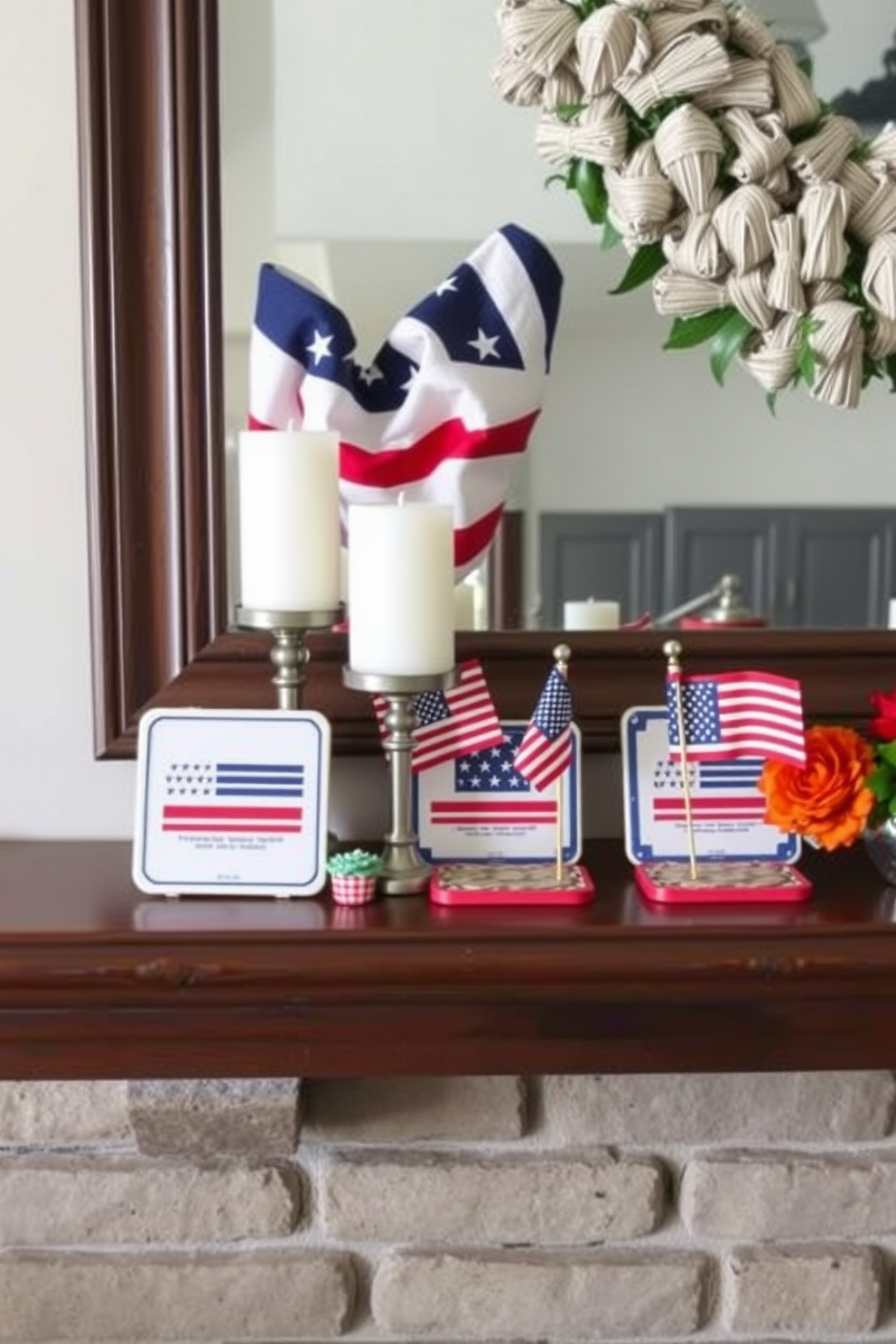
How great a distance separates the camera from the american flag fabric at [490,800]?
0.98 m

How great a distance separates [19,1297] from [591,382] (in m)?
0.81

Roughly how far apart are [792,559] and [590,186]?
12.3 inches

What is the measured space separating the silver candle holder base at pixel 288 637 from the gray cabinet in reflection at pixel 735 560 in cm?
19

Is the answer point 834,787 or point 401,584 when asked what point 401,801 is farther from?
point 834,787

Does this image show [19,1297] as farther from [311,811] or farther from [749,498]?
[749,498]

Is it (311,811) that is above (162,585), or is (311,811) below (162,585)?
below

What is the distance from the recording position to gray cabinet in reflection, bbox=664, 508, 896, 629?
1055mm

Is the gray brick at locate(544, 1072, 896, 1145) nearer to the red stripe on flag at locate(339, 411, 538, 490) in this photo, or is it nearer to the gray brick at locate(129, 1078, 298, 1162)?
the gray brick at locate(129, 1078, 298, 1162)

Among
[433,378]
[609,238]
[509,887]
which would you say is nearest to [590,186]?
[609,238]

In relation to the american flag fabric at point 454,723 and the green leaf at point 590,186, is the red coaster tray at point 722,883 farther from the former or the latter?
the green leaf at point 590,186

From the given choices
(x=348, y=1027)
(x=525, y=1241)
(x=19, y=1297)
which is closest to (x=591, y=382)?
(x=348, y=1027)

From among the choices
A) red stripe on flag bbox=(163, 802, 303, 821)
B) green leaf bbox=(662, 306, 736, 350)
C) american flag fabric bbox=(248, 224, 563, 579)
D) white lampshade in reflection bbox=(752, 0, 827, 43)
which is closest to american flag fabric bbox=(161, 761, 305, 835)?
red stripe on flag bbox=(163, 802, 303, 821)

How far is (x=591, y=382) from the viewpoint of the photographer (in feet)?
3.40

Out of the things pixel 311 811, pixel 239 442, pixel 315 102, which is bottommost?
pixel 311 811
